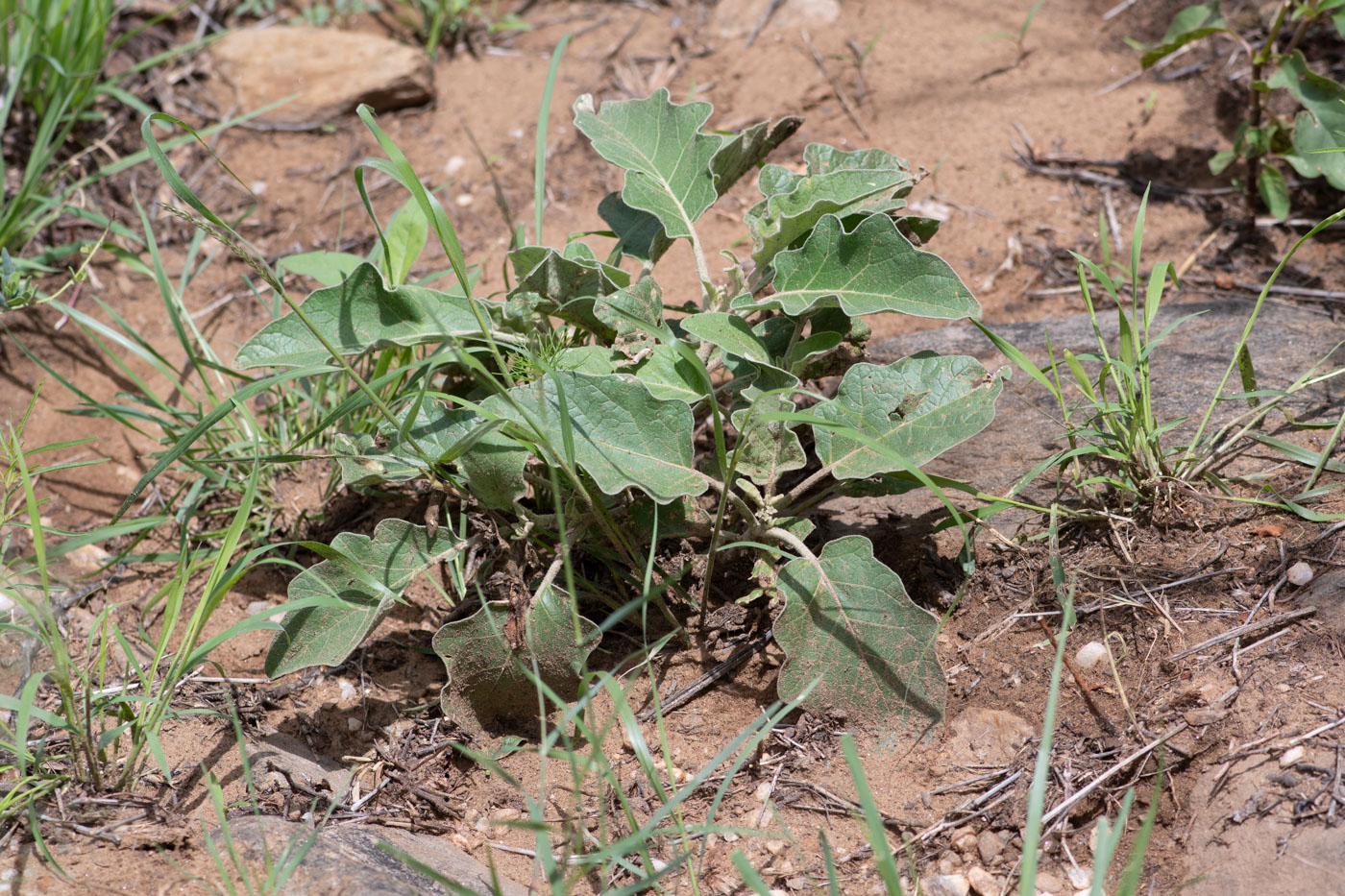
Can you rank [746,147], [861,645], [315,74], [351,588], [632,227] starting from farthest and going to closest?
[315,74]
[632,227]
[746,147]
[351,588]
[861,645]

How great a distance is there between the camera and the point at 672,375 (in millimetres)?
1718

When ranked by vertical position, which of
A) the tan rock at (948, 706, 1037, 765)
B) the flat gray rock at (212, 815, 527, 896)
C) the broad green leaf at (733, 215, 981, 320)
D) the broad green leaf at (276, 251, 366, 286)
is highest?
the broad green leaf at (733, 215, 981, 320)

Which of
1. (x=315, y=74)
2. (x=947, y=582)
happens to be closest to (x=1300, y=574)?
(x=947, y=582)

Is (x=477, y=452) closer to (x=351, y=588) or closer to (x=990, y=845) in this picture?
(x=351, y=588)

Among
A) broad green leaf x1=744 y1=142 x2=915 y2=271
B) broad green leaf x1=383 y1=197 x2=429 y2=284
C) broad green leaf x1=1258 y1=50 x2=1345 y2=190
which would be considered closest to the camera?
broad green leaf x1=744 y1=142 x2=915 y2=271

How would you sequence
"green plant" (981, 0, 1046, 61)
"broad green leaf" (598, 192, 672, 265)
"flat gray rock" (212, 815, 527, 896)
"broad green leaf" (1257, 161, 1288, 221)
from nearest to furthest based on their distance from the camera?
"flat gray rock" (212, 815, 527, 896) < "broad green leaf" (598, 192, 672, 265) < "broad green leaf" (1257, 161, 1288, 221) < "green plant" (981, 0, 1046, 61)

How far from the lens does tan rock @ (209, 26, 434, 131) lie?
3547mm

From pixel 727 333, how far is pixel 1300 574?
1.03 metres

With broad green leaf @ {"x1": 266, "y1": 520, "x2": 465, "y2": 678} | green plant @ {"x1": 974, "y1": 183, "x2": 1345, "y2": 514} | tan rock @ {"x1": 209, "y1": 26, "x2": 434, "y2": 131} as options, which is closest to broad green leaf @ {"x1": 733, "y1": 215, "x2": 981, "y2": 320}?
green plant @ {"x1": 974, "y1": 183, "x2": 1345, "y2": 514}

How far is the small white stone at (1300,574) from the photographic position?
61.0 inches

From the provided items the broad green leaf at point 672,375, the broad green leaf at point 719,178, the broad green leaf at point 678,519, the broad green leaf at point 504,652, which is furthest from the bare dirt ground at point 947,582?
the broad green leaf at point 719,178

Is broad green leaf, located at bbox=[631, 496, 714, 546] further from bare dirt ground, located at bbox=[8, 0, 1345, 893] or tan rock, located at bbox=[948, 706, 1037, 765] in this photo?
tan rock, located at bbox=[948, 706, 1037, 765]

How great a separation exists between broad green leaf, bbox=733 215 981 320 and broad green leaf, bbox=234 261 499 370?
575 millimetres

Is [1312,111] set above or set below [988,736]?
above
